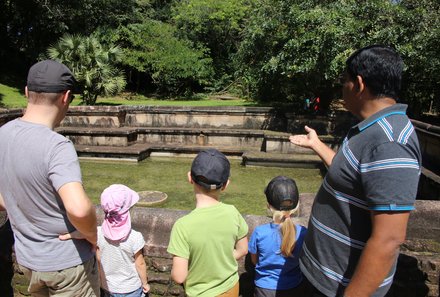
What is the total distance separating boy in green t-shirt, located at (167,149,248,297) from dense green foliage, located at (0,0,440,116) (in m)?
7.45

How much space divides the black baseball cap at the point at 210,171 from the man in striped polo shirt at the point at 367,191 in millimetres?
552

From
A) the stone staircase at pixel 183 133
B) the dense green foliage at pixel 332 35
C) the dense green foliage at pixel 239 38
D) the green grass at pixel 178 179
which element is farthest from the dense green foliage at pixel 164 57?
the green grass at pixel 178 179

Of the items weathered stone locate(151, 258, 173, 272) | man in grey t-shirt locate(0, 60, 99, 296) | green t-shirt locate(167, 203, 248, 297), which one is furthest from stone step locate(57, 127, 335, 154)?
man in grey t-shirt locate(0, 60, 99, 296)

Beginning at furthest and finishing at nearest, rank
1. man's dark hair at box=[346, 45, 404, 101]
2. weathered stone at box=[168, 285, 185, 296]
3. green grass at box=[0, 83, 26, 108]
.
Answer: green grass at box=[0, 83, 26, 108] < weathered stone at box=[168, 285, 185, 296] < man's dark hair at box=[346, 45, 404, 101]

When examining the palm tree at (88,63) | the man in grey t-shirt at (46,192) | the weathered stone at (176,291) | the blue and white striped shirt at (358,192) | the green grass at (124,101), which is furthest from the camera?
the green grass at (124,101)

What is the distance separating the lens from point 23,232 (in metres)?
2.07

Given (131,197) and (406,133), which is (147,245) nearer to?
(131,197)

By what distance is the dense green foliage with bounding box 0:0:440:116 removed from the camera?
8.77 meters

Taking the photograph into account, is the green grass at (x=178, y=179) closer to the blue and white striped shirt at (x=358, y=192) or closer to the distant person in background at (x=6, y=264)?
the distant person in background at (x=6, y=264)

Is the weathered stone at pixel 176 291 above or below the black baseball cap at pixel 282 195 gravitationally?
below

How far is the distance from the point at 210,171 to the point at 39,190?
919 mm

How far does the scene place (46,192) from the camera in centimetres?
192

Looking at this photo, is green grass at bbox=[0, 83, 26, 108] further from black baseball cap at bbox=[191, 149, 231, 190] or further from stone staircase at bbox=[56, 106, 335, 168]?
black baseball cap at bbox=[191, 149, 231, 190]

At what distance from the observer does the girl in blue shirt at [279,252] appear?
2527mm
